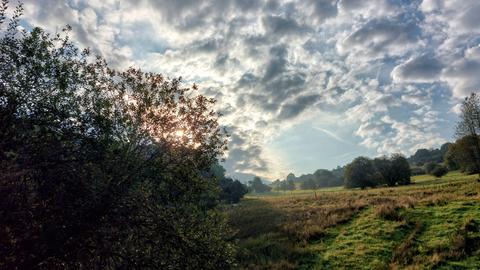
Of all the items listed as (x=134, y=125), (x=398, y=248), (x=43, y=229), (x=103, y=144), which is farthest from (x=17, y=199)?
(x=398, y=248)

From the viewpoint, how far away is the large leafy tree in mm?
12453

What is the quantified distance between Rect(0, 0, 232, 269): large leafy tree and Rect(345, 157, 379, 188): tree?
93782mm

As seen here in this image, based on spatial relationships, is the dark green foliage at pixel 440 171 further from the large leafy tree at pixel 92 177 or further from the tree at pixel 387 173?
the large leafy tree at pixel 92 177

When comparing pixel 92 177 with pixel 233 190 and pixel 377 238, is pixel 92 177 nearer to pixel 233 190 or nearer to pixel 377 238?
pixel 377 238

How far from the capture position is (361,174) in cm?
10838

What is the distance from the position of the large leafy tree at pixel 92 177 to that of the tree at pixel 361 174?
308 feet

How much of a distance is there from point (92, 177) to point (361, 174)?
4123 inches

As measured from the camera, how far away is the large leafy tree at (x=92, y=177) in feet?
40.9

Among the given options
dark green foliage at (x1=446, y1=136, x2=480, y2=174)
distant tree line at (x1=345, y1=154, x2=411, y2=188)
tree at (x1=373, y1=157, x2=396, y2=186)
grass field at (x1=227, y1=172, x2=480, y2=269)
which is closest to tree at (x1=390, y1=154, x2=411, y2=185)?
distant tree line at (x1=345, y1=154, x2=411, y2=188)

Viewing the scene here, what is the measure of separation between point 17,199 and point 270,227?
34706 mm

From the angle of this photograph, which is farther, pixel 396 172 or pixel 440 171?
pixel 440 171

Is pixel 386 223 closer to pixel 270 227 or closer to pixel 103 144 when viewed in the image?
pixel 270 227

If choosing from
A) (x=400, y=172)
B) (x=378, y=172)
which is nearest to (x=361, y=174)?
(x=378, y=172)

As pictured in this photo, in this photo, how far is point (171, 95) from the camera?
1916 cm
